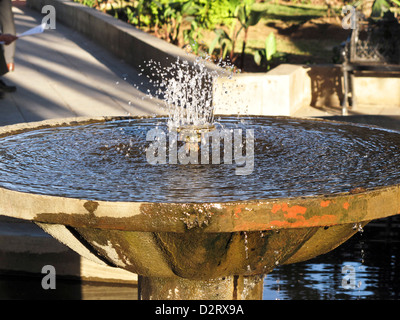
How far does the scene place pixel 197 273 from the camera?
2840 millimetres

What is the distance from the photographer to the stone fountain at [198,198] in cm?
248

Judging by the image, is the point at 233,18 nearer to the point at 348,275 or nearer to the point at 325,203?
the point at 348,275

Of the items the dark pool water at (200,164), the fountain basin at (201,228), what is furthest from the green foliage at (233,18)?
the fountain basin at (201,228)

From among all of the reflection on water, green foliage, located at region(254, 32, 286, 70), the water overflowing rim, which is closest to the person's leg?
green foliage, located at region(254, 32, 286, 70)

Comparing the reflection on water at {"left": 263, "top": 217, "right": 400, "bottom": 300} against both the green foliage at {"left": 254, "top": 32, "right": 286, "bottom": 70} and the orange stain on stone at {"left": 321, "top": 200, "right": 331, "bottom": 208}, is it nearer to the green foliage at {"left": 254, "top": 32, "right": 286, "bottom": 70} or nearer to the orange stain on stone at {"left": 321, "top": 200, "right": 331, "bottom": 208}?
the orange stain on stone at {"left": 321, "top": 200, "right": 331, "bottom": 208}

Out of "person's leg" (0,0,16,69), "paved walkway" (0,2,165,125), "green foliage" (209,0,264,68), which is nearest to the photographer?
"paved walkway" (0,2,165,125)

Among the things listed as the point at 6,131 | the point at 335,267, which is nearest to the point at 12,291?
the point at 6,131

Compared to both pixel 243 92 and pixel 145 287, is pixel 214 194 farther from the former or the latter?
pixel 243 92

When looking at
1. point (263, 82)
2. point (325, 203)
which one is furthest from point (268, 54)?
point (325, 203)

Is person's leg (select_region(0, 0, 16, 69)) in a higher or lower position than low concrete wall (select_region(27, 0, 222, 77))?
higher

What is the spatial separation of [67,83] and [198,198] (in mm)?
6616

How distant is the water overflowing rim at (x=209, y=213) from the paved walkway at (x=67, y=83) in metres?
4.68

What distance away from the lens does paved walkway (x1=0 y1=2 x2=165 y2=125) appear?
7539 mm

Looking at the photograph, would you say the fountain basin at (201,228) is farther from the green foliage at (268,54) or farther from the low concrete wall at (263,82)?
the green foliage at (268,54)
